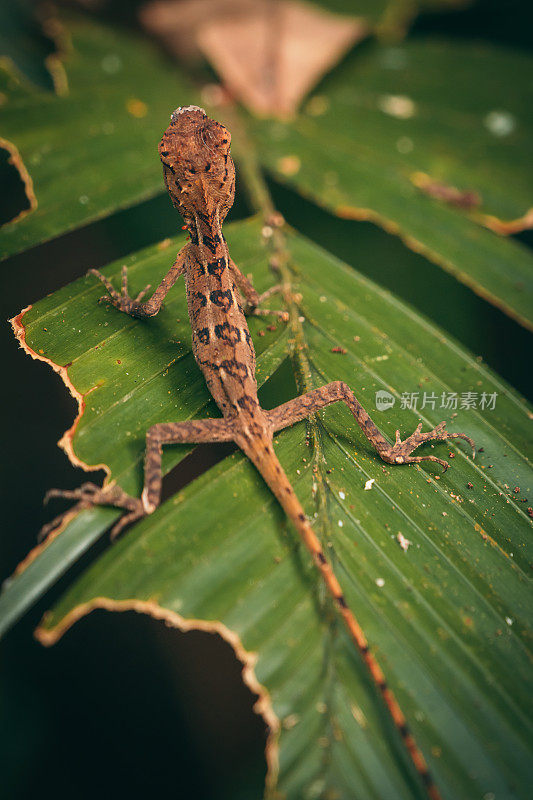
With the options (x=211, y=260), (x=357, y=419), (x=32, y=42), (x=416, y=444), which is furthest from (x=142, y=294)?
(x=32, y=42)

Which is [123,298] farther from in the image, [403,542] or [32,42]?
[32,42]

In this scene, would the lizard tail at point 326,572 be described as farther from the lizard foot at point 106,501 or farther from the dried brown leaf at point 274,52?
the dried brown leaf at point 274,52

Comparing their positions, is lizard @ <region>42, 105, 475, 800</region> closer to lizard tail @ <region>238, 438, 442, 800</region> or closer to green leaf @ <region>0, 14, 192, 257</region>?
lizard tail @ <region>238, 438, 442, 800</region>

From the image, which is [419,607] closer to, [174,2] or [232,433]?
[232,433]

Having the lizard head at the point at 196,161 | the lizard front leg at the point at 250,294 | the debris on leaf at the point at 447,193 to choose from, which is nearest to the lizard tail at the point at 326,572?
→ the lizard front leg at the point at 250,294

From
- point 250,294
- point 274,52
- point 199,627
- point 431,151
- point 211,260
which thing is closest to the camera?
point 199,627

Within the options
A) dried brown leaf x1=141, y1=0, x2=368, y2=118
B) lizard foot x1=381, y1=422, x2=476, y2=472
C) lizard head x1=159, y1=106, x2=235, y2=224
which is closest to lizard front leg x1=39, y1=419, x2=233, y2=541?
lizard foot x1=381, y1=422, x2=476, y2=472
